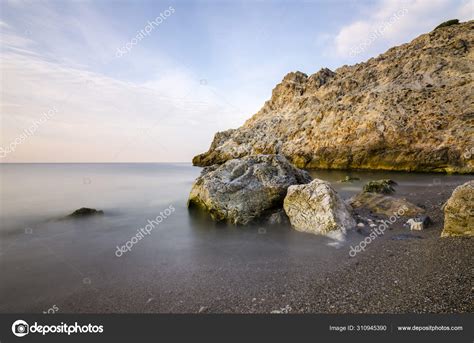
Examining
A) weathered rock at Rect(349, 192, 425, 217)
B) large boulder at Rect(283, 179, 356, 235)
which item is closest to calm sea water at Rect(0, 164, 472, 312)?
large boulder at Rect(283, 179, 356, 235)

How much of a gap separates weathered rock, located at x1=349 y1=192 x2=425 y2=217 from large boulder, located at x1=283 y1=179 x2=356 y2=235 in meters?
2.25

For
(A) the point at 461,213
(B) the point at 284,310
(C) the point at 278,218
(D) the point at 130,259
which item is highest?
(A) the point at 461,213

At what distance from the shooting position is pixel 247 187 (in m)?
9.08

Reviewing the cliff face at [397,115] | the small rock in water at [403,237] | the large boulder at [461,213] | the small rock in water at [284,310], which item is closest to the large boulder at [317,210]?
the small rock in water at [403,237]

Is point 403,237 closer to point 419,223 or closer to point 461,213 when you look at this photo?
point 419,223

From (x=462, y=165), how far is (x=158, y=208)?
3060 cm

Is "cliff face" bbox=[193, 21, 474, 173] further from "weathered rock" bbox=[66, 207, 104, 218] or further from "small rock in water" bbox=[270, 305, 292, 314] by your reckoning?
"weathered rock" bbox=[66, 207, 104, 218]

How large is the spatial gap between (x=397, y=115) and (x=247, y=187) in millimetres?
31756

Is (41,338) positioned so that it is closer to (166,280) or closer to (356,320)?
(166,280)

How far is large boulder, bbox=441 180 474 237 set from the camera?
542cm

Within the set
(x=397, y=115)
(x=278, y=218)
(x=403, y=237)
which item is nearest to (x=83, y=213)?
(x=278, y=218)

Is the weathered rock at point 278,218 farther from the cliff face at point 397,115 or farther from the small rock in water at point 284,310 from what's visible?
the cliff face at point 397,115

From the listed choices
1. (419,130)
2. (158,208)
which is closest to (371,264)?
(158,208)

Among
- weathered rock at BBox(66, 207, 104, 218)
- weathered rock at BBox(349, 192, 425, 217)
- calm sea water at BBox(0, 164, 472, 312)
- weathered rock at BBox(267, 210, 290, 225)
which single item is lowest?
calm sea water at BBox(0, 164, 472, 312)
